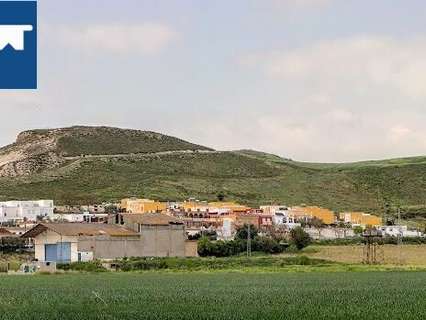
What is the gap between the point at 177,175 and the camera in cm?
16325

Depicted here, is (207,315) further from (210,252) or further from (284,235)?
(284,235)

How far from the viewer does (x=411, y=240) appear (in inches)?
4003

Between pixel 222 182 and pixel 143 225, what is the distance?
72.9 meters

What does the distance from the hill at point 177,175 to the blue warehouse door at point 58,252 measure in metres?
49.3

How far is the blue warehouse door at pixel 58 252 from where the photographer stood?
8438 cm

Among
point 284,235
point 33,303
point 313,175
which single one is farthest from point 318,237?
point 33,303

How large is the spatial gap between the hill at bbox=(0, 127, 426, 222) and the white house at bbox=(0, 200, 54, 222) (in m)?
14.1

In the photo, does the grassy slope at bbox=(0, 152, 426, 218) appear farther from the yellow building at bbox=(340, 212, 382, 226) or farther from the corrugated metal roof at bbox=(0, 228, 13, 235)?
the corrugated metal roof at bbox=(0, 228, 13, 235)

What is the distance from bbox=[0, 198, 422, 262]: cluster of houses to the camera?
84688 mm

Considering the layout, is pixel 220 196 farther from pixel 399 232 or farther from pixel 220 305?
pixel 220 305

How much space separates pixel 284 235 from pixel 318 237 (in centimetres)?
840

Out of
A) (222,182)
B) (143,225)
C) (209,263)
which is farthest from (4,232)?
(222,182)

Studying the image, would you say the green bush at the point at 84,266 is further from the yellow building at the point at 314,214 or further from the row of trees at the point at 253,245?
the yellow building at the point at 314,214

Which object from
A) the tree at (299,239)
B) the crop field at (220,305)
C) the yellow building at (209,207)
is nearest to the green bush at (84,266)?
the tree at (299,239)
